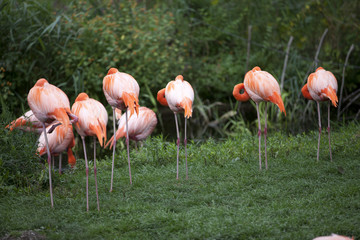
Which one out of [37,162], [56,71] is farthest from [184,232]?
[56,71]

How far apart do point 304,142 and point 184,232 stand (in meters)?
3.22

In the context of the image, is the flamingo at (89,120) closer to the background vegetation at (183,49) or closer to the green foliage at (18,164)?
the green foliage at (18,164)

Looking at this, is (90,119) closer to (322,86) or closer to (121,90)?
(121,90)

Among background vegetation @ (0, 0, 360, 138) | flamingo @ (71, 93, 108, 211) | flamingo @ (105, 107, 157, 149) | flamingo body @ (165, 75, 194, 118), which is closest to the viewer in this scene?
flamingo @ (71, 93, 108, 211)

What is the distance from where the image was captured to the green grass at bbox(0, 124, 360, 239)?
3.78 metres

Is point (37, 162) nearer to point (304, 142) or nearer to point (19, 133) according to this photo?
point (19, 133)

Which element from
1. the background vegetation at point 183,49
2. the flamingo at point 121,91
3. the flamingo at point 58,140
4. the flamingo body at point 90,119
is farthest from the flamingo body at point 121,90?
the background vegetation at point 183,49

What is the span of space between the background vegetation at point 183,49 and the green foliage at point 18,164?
2528 mm

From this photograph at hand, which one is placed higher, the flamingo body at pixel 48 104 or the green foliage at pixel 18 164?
the flamingo body at pixel 48 104

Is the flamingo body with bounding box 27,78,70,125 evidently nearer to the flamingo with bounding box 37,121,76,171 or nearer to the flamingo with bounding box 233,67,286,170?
the flamingo with bounding box 37,121,76,171

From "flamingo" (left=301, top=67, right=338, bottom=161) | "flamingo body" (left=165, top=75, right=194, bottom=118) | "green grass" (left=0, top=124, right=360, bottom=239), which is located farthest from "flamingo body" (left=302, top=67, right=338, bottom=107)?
"flamingo body" (left=165, top=75, right=194, bottom=118)

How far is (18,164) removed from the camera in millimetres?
5086

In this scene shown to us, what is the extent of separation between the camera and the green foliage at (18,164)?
4999 millimetres

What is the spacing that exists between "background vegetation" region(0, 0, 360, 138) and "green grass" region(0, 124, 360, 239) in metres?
2.54
